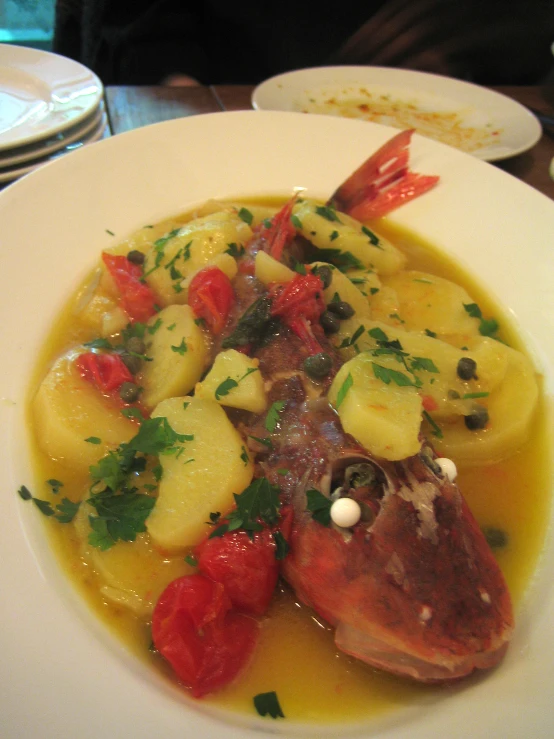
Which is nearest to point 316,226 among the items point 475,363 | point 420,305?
point 420,305

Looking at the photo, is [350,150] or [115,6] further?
[115,6]

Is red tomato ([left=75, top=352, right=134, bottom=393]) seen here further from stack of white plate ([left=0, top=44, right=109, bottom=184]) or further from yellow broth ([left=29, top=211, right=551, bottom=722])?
stack of white plate ([left=0, top=44, right=109, bottom=184])

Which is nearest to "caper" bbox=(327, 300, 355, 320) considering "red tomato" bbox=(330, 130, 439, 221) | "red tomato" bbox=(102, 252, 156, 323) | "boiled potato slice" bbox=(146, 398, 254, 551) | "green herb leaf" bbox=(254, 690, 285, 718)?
"boiled potato slice" bbox=(146, 398, 254, 551)

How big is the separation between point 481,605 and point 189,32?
6443 millimetres

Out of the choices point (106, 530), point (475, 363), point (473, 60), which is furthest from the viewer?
point (473, 60)

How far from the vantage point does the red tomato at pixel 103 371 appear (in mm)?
2664

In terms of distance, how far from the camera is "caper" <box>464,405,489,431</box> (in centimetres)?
266

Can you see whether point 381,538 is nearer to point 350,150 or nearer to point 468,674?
point 468,674

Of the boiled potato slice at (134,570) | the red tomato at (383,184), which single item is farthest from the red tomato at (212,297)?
the red tomato at (383,184)

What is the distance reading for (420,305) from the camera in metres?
3.32

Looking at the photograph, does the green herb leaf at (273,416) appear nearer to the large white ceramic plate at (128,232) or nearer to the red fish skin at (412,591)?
the red fish skin at (412,591)

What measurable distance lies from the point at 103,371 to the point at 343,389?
49.6 inches

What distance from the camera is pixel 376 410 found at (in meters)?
1.95

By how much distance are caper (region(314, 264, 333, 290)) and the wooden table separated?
2.30 metres
